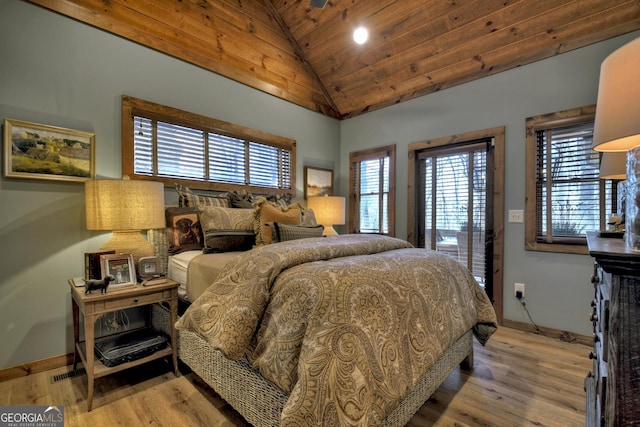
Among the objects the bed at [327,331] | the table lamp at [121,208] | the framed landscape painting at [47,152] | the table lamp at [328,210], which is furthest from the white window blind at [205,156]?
the bed at [327,331]

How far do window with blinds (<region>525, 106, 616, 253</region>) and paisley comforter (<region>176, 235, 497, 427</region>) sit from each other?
1698mm

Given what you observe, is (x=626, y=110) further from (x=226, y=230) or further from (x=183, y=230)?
(x=183, y=230)

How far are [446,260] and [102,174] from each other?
8.57 ft

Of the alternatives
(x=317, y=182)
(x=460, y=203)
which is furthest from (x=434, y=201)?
(x=317, y=182)

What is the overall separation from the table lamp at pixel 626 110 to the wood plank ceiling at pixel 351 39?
7.59ft

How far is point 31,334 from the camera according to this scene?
196cm

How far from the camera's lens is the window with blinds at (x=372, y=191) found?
375 cm

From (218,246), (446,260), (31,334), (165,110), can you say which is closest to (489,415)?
(446,260)

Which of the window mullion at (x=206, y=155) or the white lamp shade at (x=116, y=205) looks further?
the window mullion at (x=206, y=155)

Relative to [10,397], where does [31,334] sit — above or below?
above

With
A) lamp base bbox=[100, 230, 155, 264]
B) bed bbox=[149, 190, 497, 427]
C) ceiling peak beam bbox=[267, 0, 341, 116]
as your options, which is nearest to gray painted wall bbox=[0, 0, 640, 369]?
lamp base bbox=[100, 230, 155, 264]

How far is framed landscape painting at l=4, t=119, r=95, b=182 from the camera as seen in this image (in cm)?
187

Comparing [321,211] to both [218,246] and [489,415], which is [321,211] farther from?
[489,415]

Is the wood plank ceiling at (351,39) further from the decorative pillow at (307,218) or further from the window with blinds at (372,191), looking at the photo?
the decorative pillow at (307,218)
